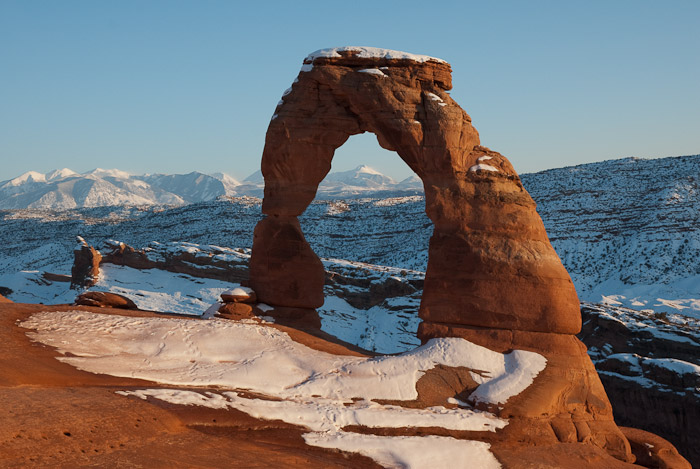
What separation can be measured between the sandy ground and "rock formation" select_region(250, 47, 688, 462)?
17.3ft

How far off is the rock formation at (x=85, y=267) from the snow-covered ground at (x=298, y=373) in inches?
1363

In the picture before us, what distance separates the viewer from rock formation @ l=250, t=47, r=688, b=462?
16719mm

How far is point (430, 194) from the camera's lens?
19.1 m

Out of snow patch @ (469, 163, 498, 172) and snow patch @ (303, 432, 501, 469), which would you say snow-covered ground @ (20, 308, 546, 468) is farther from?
snow patch @ (469, 163, 498, 172)

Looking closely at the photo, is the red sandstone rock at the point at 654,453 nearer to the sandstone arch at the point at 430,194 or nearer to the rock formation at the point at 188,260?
the sandstone arch at the point at 430,194

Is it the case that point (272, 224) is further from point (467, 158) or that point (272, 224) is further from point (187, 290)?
point (187, 290)

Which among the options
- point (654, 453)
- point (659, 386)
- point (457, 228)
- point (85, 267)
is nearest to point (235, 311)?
point (457, 228)

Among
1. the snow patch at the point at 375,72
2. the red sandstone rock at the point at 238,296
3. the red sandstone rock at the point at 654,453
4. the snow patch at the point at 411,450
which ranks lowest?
the red sandstone rock at the point at 654,453

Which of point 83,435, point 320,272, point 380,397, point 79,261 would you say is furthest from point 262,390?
point 79,261

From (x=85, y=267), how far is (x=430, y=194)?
3882cm

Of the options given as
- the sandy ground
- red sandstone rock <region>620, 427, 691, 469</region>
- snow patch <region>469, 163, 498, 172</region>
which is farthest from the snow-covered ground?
snow patch <region>469, 163, 498, 172</region>

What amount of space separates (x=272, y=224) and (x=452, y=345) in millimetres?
7636

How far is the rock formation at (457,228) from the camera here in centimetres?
1672

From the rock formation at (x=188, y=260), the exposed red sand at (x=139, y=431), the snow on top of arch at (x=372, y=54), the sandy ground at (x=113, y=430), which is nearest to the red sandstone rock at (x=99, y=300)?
the exposed red sand at (x=139, y=431)
